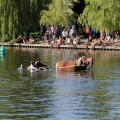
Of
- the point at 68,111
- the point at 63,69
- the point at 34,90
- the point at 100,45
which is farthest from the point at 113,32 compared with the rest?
the point at 68,111

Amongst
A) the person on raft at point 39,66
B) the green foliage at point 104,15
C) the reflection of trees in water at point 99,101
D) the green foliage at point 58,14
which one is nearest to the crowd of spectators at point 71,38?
the green foliage at point 58,14

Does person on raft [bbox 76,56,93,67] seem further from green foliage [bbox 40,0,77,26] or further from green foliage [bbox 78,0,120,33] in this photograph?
green foliage [bbox 40,0,77,26]

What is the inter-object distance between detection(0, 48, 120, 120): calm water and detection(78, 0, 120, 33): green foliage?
606 inches

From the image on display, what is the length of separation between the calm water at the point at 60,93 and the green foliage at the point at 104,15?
50.5ft

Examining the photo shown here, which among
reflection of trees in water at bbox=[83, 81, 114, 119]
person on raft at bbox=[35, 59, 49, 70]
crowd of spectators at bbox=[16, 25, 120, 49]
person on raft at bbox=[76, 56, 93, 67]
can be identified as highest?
crowd of spectators at bbox=[16, 25, 120, 49]

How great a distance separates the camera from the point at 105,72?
1865 inches

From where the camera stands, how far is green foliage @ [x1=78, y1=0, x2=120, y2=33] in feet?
232

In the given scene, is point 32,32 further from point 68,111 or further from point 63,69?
point 68,111

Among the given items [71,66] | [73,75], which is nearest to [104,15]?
[71,66]

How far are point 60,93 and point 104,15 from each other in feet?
119

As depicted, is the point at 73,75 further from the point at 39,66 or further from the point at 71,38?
the point at 71,38

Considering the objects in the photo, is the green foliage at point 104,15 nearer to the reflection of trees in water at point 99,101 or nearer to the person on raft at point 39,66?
the person on raft at point 39,66

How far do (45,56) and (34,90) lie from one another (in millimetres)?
24934

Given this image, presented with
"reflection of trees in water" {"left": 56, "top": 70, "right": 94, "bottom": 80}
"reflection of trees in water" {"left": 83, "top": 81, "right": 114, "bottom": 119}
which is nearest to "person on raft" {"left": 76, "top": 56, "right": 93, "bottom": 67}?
"reflection of trees in water" {"left": 56, "top": 70, "right": 94, "bottom": 80}
